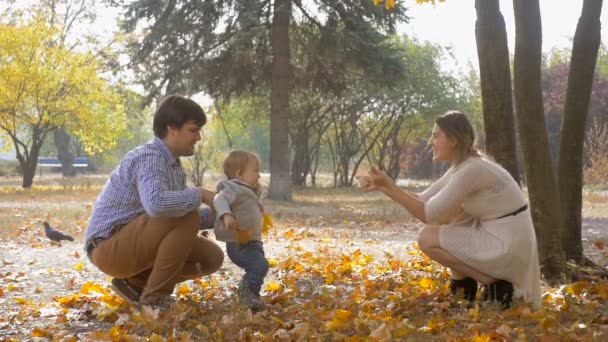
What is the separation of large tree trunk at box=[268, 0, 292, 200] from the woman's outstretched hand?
15850 mm

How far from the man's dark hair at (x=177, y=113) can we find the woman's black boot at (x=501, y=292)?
2.11m

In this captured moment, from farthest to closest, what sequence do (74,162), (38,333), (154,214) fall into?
(74,162) → (154,214) → (38,333)

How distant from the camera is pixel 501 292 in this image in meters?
4.93

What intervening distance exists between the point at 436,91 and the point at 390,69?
48.0 ft

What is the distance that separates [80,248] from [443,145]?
21.3 feet

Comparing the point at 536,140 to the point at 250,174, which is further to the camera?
the point at 536,140

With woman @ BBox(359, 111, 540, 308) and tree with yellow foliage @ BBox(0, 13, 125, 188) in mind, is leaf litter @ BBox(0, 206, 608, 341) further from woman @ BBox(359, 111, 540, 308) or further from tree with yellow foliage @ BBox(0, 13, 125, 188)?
tree with yellow foliage @ BBox(0, 13, 125, 188)

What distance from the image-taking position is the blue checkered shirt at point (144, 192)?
15.3ft

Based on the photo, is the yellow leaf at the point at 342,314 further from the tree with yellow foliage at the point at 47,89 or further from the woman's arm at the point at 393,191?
the tree with yellow foliage at the point at 47,89

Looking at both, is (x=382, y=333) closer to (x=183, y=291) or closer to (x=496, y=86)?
(x=183, y=291)

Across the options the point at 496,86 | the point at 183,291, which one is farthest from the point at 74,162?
the point at 496,86

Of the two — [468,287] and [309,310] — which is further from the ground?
[468,287]

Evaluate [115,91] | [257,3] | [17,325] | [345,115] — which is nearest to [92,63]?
[115,91]

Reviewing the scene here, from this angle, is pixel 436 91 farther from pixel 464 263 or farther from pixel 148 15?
pixel 464 263
